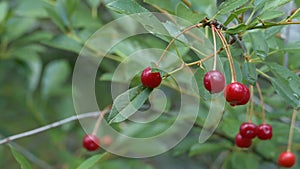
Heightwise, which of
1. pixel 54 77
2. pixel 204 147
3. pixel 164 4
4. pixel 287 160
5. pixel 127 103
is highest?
pixel 164 4

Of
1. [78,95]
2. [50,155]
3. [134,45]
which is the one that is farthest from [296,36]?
[50,155]

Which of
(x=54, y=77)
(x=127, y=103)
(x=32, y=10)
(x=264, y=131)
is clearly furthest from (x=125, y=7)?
(x=54, y=77)

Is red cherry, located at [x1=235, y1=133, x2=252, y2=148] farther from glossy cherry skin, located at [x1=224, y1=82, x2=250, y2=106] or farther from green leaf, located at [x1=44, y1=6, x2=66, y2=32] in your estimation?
green leaf, located at [x1=44, y1=6, x2=66, y2=32]

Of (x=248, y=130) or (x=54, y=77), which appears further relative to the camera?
(x=54, y=77)

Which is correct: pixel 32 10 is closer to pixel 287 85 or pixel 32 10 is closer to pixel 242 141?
pixel 242 141

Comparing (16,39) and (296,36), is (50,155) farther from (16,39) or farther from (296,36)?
(296,36)

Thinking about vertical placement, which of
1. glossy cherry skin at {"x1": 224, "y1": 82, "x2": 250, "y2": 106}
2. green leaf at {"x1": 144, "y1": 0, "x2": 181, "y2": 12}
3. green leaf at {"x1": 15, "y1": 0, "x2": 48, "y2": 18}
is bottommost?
green leaf at {"x1": 15, "y1": 0, "x2": 48, "y2": 18}

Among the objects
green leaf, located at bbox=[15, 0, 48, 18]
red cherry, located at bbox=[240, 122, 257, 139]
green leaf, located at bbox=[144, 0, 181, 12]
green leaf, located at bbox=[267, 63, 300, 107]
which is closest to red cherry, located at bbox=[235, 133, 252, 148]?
red cherry, located at bbox=[240, 122, 257, 139]
